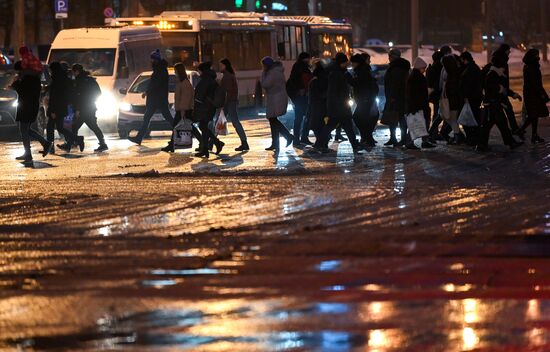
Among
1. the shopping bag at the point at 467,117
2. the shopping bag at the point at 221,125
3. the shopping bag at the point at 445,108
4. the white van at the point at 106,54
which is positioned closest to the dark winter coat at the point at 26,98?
the shopping bag at the point at 221,125

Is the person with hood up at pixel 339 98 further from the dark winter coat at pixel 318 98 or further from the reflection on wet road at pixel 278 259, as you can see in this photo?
the reflection on wet road at pixel 278 259

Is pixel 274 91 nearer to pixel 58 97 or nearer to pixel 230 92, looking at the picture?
pixel 230 92

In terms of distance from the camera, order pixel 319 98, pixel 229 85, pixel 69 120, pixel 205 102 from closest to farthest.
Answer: pixel 205 102
pixel 319 98
pixel 229 85
pixel 69 120

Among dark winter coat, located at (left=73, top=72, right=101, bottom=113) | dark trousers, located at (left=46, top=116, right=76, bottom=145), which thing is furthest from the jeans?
dark trousers, located at (left=46, top=116, right=76, bottom=145)

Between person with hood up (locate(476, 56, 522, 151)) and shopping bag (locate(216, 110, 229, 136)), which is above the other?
person with hood up (locate(476, 56, 522, 151))

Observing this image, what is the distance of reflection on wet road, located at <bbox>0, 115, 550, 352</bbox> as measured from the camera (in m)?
7.85

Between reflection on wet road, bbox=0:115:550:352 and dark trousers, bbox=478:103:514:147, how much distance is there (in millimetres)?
2144

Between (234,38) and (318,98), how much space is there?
786 inches

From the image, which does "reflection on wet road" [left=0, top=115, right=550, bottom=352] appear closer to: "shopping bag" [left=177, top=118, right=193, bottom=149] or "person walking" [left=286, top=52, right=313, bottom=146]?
"shopping bag" [left=177, top=118, right=193, bottom=149]

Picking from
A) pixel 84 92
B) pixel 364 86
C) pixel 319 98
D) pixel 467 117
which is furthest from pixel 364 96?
pixel 84 92

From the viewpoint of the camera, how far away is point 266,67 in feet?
74.2

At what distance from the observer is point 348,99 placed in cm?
2184

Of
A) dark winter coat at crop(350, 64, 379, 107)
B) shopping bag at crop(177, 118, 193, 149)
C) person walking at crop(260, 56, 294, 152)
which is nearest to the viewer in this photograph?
shopping bag at crop(177, 118, 193, 149)

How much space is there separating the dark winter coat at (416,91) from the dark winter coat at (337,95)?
1.03 metres
